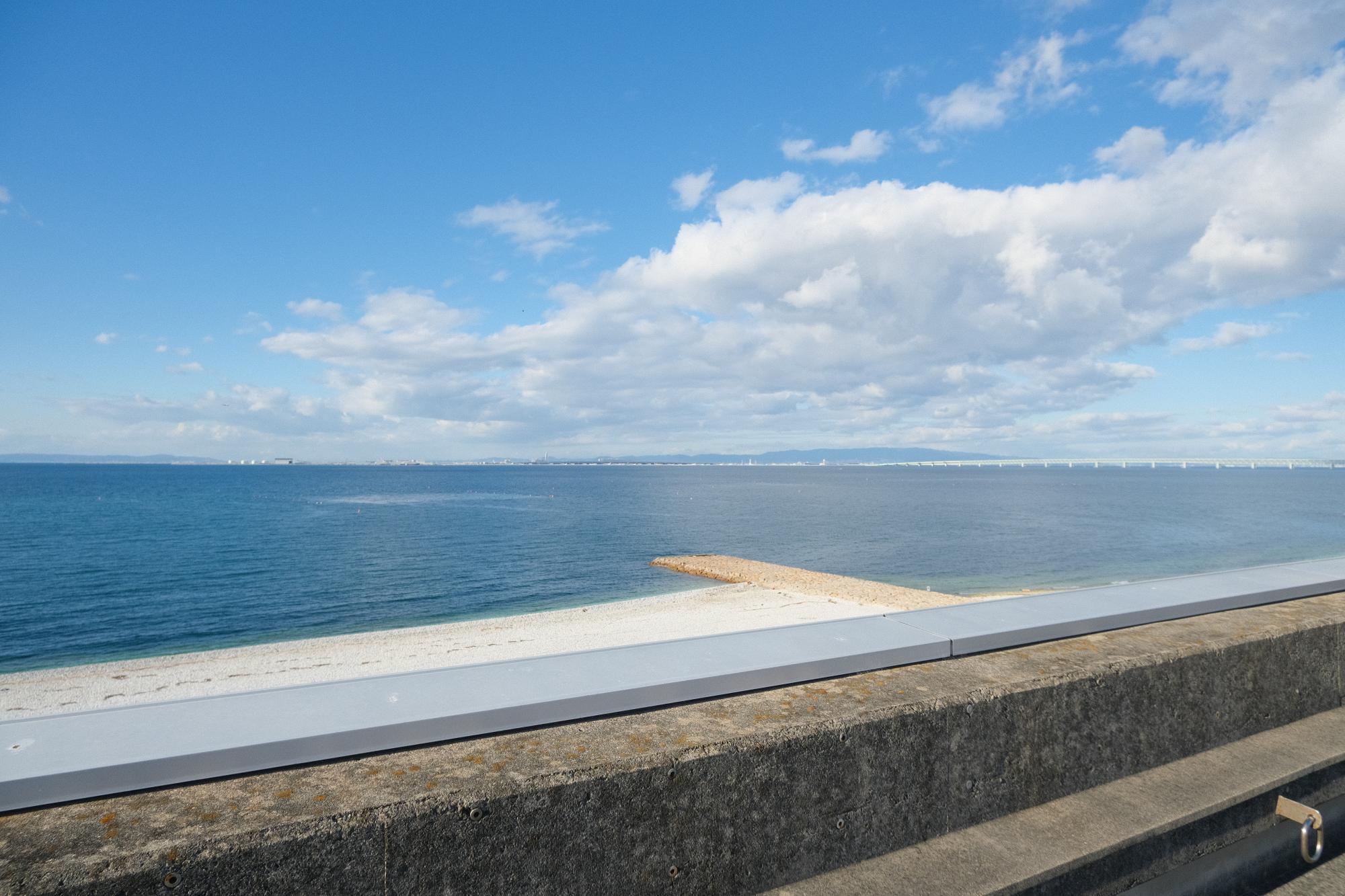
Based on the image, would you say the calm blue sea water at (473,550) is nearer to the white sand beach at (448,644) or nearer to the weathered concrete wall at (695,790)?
the white sand beach at (448,644)

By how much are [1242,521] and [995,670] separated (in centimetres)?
8125

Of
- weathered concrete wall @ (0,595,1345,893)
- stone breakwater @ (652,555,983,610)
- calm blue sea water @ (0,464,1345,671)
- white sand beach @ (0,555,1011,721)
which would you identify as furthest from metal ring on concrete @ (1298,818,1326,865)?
calm blue sea water @ (0,464,1345,671)

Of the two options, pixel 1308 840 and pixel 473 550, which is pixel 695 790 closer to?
pixel 1308 840

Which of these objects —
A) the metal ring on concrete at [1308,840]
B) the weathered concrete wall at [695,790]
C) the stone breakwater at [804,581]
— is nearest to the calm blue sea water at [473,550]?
the stone breakwater at [804,581]

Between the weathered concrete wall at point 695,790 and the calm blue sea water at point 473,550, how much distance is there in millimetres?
26223

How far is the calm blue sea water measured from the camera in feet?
91.8

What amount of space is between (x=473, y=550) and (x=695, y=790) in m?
45.8

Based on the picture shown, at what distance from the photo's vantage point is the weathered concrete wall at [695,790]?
138 centimetres

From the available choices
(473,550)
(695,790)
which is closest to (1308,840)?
(695,790)

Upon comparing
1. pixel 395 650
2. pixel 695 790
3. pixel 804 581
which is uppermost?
pixel 695 790

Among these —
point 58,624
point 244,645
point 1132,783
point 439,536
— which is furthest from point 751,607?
point 439,536

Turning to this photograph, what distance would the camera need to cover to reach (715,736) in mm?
1824

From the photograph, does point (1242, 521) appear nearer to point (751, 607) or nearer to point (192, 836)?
point (751, 607)

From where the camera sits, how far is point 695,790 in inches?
69.0
